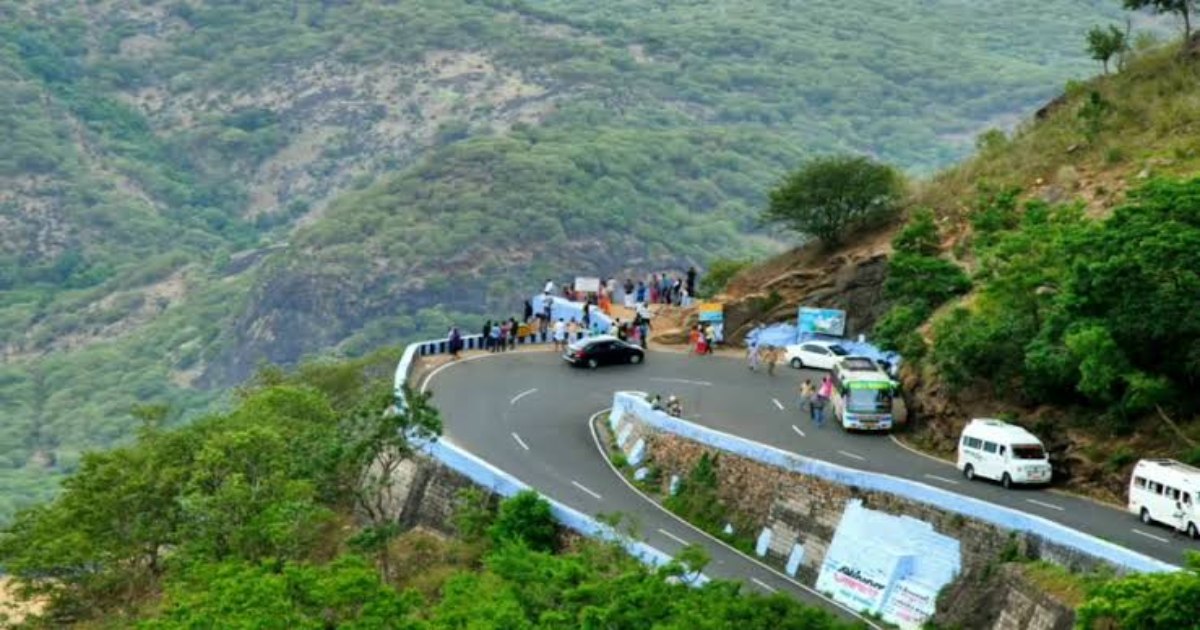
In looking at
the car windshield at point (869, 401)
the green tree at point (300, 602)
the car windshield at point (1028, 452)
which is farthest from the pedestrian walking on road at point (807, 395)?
the green tree at point (300, 602)

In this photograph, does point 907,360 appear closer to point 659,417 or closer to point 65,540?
point 659,417

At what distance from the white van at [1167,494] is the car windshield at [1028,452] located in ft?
9.68

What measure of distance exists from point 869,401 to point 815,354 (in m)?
9.71

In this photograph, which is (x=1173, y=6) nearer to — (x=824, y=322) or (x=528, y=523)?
(x=824, y=322)

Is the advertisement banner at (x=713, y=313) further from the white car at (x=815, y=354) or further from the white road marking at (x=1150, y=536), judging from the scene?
the white road marking at (x=1150, y=536)

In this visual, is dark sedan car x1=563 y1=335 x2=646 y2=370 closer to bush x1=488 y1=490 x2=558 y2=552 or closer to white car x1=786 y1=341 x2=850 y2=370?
white car x1=786 y1=341 x2=850 y2=370

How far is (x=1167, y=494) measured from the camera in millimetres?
33250

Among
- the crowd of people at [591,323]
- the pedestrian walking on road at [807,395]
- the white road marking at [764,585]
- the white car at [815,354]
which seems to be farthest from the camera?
the crowd of people at [591,323]

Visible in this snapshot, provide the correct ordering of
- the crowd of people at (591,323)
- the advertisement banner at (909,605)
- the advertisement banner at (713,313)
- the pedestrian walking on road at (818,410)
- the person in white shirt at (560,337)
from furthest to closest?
1. the person in white shirt at (560,337)
2. the advertisement banner at (713,313)
3. the crowd of people at (591,323)
4. the pedestrian walking on road at (818,410)
5. the advertisement banner at (909,605)

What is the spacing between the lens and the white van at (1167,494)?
107ft

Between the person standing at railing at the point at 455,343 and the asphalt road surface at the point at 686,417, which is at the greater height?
the asphalt road surface at the point at 686,417

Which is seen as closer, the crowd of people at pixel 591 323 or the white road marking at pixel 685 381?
the white road marking at pixel 685 381

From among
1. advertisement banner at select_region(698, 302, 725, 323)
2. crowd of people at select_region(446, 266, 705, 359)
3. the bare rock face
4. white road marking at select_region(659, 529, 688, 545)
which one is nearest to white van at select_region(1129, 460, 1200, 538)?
white road marking at select_region(659, 529, 688, 545)

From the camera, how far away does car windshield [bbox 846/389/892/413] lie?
1726 inches
